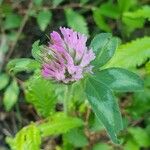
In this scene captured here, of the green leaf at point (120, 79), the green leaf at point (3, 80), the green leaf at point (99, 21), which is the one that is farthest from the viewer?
the green leaf at point (99, 21)

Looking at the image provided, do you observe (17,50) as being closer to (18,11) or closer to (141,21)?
(18,11)

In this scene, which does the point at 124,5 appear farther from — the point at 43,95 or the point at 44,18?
the point at 43,95

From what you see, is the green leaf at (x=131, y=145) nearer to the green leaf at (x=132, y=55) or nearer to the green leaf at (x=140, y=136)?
the green leaf at (x=140, y=136)

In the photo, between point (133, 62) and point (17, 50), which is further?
point (17, 50)

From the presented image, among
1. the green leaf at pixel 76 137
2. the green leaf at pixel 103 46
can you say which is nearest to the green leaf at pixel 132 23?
the green leaf at pixel 76 137

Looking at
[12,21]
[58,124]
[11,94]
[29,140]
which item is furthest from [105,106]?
[12,21]

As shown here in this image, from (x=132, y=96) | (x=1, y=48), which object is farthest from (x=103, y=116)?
(x=1, y=48)

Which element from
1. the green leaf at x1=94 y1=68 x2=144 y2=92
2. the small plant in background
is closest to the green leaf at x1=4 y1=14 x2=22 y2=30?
the small plant in background
